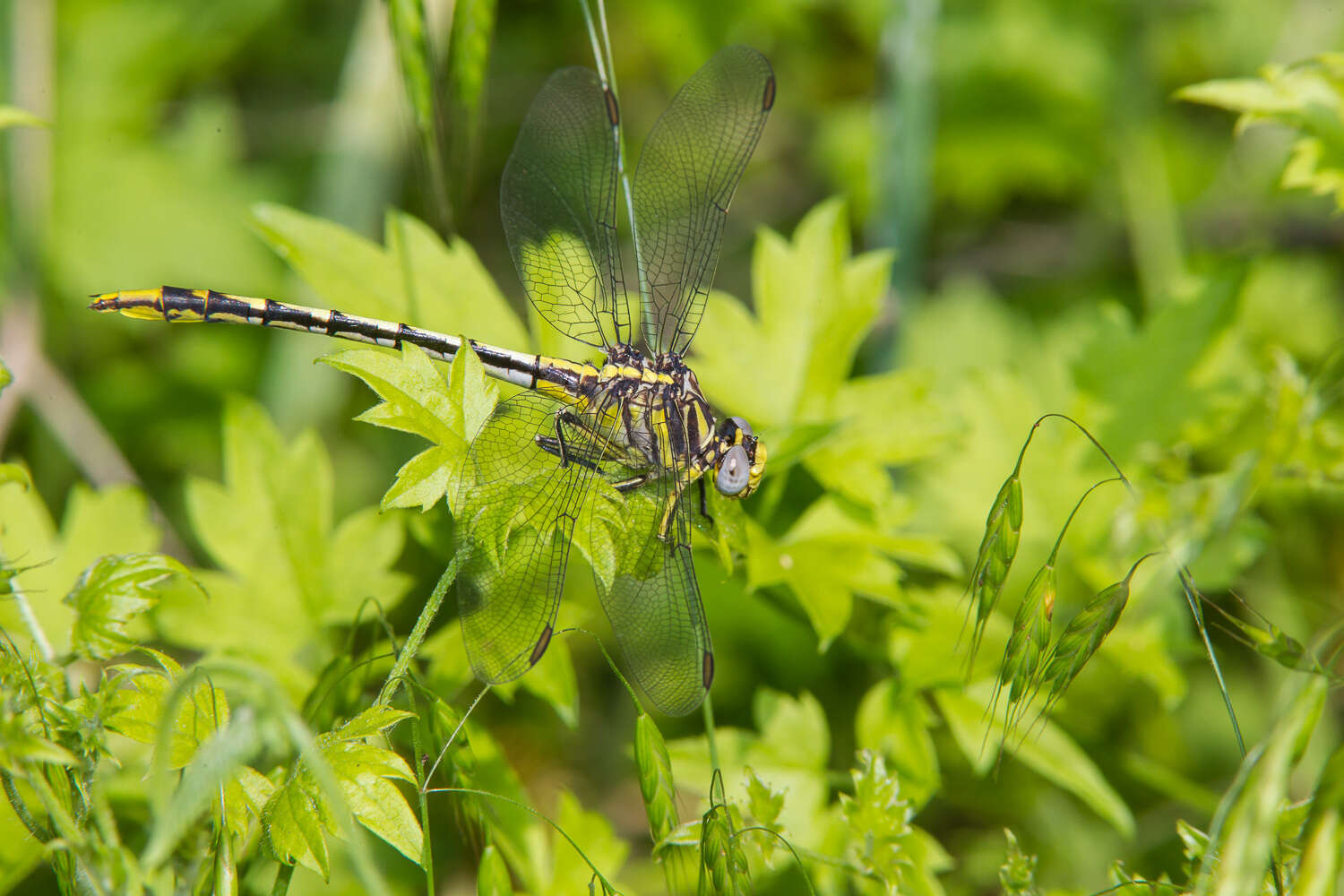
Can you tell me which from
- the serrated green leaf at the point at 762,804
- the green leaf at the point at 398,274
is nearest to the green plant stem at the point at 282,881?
the serrated green leaf at the point at 762,804

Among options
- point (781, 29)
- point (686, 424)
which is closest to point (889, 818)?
point (686, 424)

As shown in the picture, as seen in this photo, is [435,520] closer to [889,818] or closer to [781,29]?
[889,818]

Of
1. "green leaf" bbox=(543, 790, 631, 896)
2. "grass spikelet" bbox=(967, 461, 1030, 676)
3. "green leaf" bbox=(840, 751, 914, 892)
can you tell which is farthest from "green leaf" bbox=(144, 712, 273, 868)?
"grass spikelet" bbox=(967, 461, 1030, 676)

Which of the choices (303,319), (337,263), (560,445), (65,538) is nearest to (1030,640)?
(560,445)

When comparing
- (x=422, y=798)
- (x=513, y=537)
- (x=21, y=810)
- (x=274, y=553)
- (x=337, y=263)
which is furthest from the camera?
(x=274, y=553)

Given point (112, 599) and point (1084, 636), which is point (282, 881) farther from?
point (1084, 636)
